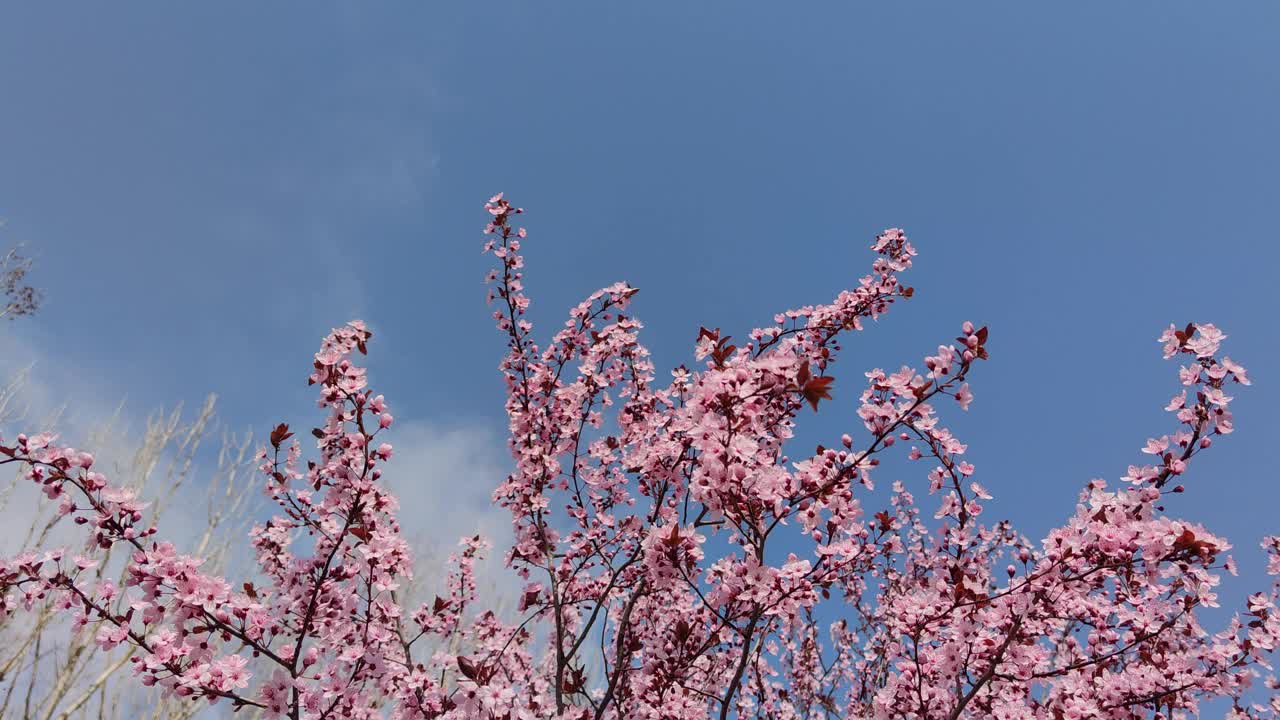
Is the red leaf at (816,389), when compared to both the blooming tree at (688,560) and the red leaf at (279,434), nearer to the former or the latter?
the blooming tree at (688,560)

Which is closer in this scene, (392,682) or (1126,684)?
(1126,684)

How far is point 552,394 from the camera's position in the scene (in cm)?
539

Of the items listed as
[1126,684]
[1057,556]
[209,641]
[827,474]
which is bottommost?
[209,641]

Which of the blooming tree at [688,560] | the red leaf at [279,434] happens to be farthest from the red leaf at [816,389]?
the red leaf at [279,434]

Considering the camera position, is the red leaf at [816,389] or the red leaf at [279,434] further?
the red leaf at [279,434]

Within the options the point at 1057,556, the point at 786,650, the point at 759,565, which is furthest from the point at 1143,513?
the point at 786,650

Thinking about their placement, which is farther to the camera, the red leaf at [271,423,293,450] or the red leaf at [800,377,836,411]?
the red leaf at [271,423,293,450]

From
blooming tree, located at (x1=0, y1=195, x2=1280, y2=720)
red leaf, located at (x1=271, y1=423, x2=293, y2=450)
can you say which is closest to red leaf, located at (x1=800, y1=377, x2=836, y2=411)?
blooming tree, located at (x1=0, y1=195, x2=1280, y2=720)

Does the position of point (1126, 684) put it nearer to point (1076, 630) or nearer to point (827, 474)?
point (1076, 630)

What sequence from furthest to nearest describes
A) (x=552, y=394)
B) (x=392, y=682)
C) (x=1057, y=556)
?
(x=552, y=394) → (x=392, y=682) → (x=1057, y=556)

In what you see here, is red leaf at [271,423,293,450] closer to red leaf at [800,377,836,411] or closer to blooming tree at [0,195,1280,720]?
blooming tree at [0,195,1280,720]

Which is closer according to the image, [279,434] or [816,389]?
[816,389]

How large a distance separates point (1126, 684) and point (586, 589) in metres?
3.71

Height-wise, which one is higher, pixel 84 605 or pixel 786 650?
pixel 786 650
